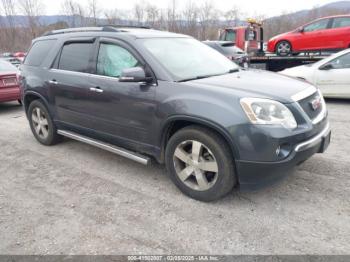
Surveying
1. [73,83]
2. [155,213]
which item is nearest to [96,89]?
[73,83]

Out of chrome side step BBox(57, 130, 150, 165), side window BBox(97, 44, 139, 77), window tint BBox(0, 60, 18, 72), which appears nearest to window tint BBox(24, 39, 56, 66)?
chrome side step BBox(57, 130, 150, 165)

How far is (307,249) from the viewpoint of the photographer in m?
→ 2.58

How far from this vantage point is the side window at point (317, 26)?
1119 centimetres

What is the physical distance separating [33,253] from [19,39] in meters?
42.0

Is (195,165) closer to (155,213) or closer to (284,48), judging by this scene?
(155,213)

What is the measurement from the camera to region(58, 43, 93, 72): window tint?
14.0ft

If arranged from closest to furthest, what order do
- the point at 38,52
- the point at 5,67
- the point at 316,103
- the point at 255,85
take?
the point at 255,85 < the point at 316,103 < the point at 38,52 < the point at 5,67

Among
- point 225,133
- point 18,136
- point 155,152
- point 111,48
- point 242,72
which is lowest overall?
point 18,136

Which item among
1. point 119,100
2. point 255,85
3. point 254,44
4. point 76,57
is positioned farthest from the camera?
point 254,44

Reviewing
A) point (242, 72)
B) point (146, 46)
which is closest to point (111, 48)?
point (146, 46)

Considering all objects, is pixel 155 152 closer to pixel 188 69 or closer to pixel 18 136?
pixel 188 69

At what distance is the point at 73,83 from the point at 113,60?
0.78 meters

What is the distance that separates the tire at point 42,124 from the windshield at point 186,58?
232 cm

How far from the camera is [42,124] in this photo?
530cm
